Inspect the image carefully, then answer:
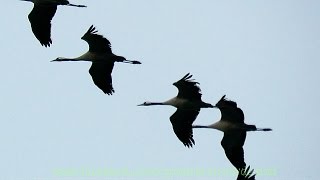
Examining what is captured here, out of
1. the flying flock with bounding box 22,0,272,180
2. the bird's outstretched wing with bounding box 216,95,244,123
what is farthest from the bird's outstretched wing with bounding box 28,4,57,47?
the bird's outstretched wing with bounding box 216,95,244,123

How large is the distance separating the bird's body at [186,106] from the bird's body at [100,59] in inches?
81.2

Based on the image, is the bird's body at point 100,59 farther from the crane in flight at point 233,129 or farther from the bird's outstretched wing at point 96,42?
the crane in flight at point 233,129

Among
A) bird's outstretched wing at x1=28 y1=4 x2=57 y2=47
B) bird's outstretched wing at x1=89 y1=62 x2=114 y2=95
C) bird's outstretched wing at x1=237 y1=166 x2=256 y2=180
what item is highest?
bird's outstretched wing at x1=28 y1=4 x2=57 y2=47

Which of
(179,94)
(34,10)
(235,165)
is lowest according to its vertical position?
(235,165)

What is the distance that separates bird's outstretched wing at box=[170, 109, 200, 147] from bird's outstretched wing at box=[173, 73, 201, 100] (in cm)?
100

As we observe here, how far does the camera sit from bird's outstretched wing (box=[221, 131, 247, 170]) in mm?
36719

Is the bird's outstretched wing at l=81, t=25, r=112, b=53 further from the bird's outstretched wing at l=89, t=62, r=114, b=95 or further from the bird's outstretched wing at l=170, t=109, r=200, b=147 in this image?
the bird's outstretched wing at l=170, t=109, r=200, b=147

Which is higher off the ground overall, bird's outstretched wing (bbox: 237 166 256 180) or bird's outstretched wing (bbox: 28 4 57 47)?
bird's outstretched wing (bbox: 28 4 57 47)

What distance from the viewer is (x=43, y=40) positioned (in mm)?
Answer: 37469

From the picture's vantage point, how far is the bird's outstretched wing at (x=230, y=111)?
1409 inches

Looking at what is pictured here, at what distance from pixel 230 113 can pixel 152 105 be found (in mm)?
3887

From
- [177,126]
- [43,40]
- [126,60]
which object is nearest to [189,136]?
[177,126]

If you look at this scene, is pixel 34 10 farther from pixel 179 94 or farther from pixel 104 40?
pixel 179 94

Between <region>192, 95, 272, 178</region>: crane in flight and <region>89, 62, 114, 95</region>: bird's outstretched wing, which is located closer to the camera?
<region>192, 95, 272, 178</region>: crane in flight
